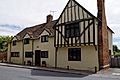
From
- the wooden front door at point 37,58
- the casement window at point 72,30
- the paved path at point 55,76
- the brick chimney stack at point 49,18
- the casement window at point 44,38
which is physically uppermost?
the brick chimney stack at point 49,18

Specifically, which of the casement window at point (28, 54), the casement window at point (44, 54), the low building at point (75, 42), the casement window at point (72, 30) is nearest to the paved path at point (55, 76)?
the low building at point (75, 42)

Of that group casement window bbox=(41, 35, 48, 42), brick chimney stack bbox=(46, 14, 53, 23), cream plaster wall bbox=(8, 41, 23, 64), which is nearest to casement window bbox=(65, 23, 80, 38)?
casement window bbox=(41, 35, 48, 42)

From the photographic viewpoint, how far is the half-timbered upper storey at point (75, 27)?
65.5 ft

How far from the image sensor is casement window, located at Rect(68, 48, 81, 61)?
21.6m

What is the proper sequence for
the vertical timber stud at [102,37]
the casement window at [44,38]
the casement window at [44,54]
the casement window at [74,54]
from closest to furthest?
the vertical timber stud at [102,37] < the casement window at [74,54] < the casement window at [44,54] < the casement window at [44,38]

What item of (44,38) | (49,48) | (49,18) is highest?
(49,18)

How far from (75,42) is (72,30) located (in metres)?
1.55

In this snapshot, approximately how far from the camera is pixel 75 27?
21.6 metres

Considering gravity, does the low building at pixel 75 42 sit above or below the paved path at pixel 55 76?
above

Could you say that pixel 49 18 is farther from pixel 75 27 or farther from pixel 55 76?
pixel 55 76

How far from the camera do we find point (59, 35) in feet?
75.6

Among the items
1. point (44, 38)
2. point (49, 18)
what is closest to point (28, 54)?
point (44, 38)

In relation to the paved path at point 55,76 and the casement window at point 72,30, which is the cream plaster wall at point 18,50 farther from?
the paved path at point 55,76

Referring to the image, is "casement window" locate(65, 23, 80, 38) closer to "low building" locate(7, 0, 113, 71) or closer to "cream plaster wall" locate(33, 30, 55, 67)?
"low building" locate(7, 0, 113, 71)
